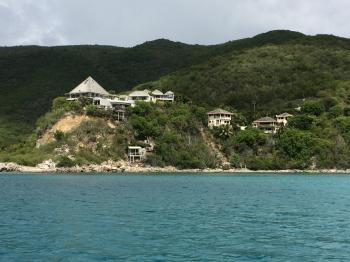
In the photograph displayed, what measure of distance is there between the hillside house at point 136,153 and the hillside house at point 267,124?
31693mm

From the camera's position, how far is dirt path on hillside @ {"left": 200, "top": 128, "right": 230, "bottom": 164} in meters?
113

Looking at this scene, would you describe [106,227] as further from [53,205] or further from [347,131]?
[347,131]

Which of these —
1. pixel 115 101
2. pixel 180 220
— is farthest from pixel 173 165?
pixel 180 220

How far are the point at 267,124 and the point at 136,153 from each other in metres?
35.5

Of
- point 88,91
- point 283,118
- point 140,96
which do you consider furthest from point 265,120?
point 88,91

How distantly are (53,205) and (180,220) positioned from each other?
1148 cm

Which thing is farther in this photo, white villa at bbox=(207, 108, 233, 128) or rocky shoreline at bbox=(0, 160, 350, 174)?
white villa at bbox=(207, 108, 233, 128)

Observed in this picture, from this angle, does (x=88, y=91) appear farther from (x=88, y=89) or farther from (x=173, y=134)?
(x=173, y=134)

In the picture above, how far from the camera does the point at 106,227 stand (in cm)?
2880

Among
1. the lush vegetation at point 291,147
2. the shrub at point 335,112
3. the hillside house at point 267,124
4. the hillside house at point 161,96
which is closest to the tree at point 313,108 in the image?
the shrub at point 335,112

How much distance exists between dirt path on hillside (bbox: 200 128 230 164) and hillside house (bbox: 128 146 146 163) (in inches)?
648

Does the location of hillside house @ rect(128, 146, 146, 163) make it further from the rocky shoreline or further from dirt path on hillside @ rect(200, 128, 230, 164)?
dirt path on hillside @ rect(200, 128, 230, 164)

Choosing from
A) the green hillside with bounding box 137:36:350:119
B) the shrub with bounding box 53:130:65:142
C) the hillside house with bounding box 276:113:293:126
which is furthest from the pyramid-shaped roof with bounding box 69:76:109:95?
the hillside house with bounding box 276:113:293:126

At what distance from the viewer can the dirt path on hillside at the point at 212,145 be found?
11268 cm
